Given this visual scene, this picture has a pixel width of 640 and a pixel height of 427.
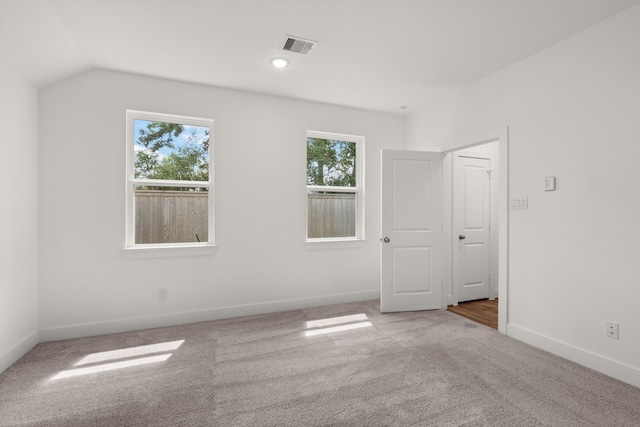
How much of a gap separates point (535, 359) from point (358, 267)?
217 cm

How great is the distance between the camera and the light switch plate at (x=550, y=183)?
106 inches

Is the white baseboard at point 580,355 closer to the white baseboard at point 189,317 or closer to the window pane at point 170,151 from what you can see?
the white baseboard at point 189,317

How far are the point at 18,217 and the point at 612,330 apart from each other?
484 cm

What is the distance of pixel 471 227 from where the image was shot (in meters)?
4.34

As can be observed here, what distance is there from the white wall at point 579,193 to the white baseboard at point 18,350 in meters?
4.42

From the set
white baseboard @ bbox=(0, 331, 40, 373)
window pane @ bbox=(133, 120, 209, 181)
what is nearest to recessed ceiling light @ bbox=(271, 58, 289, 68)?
window pane @ bbox=(133, 120, 209, 181)

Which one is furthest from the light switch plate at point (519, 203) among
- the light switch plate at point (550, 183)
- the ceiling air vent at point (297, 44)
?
the ceiling air vent at point (297, 44)

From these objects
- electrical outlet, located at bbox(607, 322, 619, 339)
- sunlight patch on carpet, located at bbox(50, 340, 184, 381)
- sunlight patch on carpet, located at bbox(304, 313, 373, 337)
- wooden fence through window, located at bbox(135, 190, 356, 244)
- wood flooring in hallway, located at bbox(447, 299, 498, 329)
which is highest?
wooden fence through window, located at bbox(135, 190, 356, 244)

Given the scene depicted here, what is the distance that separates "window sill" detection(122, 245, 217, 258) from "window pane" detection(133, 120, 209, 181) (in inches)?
30.5

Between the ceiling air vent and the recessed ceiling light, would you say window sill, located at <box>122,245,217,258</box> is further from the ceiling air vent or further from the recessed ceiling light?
the ceiling air vent

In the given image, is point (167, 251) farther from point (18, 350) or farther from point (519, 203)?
point (519, 203)

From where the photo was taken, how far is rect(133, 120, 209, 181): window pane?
3.36 m

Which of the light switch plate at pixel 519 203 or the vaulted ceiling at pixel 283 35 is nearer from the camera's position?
the vaulted ceiling at pixel 283 35

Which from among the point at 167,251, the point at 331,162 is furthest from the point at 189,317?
the point at 331,162
